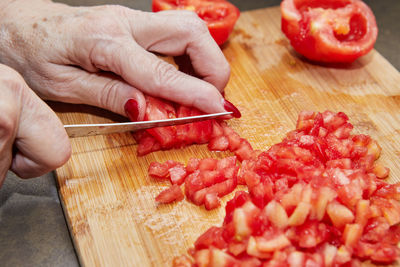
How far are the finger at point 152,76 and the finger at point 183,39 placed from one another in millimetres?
166

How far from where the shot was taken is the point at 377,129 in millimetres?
2326

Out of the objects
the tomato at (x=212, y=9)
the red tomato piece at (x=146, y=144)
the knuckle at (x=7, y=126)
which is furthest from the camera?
the tomato at (x=212, y=9)

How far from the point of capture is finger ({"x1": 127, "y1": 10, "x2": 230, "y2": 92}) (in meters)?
2.24

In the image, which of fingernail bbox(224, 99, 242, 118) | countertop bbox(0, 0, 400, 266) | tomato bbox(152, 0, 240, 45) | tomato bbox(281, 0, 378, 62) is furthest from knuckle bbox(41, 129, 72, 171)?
tomato bbox(281, 0, 378, 62)

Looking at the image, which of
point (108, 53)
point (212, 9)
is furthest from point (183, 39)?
point (212, 9)

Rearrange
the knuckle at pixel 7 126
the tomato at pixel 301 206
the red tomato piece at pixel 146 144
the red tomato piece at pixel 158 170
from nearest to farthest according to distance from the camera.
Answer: the knuckle at pixel 7 126 → the tomato at pixel 301 206 → the red tomato piece at pixel 158 170 → the red tomato piece at pixel 146 144

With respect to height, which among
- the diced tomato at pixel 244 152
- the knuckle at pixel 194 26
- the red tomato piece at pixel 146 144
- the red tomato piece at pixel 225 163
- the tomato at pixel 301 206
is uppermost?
the knuckle at pixel 194 26

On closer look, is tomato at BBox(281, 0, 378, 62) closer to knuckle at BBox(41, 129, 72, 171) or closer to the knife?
the knife

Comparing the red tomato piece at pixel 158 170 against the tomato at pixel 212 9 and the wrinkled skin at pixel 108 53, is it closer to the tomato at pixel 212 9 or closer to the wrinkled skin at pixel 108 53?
the wrinkled skin at pixel 108 53

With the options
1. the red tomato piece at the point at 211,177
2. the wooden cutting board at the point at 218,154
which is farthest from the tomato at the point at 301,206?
the wooden cutting board at the point at 218,154

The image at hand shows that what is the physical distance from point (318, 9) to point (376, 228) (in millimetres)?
1439

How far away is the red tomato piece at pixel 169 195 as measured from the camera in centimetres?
193

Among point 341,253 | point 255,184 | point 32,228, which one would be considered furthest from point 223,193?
point 32,228

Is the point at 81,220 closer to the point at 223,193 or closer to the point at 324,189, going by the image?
the point at 223,193
